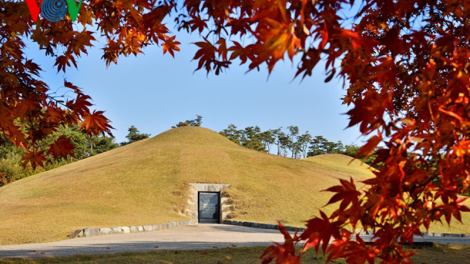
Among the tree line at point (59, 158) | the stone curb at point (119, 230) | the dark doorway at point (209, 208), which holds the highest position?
the tree line at point (59, 158)

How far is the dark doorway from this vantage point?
62.7 feet

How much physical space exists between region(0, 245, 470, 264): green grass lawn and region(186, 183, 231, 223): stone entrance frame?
1110 centimetres

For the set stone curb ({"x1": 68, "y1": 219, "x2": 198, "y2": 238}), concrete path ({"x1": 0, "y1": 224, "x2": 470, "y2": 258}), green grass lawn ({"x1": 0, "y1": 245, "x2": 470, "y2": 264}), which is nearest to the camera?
green grass lawn ({"x1": 0, "y1": 245, "x2": 470, "y2": 264})

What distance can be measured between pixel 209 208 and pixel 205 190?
94cm

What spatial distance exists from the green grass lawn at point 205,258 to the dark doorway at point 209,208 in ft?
38.3

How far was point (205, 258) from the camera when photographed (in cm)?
638

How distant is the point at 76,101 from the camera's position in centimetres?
402

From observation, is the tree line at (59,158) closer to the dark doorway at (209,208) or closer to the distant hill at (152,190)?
the distant hill at (152,190)

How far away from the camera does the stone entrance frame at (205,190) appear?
18562 millimetres

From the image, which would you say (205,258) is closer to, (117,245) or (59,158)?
(117,245)

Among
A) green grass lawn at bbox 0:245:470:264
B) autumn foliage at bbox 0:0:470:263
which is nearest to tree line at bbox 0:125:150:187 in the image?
green grass lawn at bbox 0:245:470:264

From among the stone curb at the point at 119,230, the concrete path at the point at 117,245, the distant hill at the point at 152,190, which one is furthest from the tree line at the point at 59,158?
the concrete path at the point at 117,245

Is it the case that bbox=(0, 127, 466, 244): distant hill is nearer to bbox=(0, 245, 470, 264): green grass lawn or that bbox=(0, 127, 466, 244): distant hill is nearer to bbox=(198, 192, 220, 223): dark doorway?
bbox=(198, 192, 220, 223): dark doorway

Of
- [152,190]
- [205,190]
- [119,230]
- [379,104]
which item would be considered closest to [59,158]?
[152,190]
